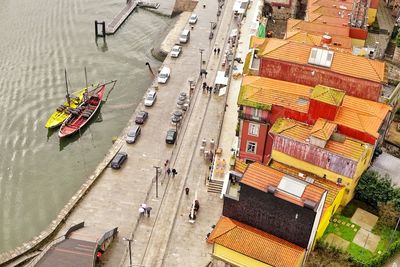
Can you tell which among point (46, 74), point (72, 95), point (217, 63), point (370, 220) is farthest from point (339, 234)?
point (46, 74)

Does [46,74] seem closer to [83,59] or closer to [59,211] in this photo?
[83,59]

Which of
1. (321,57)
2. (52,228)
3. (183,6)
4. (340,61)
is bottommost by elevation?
(52,228)

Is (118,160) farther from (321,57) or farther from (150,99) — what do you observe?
(321,57)

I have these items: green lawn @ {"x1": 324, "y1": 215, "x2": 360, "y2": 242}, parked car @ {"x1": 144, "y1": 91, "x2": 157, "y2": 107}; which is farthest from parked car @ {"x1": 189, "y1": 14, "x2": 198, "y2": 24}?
green lawn @ {"x1": 324, "y1": 215, "x2": 360, "y2": 242}

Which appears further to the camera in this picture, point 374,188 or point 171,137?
point 171,137

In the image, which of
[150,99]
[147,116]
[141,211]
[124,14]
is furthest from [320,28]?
[124,14]

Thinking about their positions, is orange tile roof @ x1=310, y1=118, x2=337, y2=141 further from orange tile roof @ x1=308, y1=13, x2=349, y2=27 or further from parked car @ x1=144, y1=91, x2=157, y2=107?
orange tile roof @ x1=308, y1=13, x2=349, y2=27

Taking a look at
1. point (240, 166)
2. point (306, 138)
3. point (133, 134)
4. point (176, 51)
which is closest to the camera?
point (306, 138)

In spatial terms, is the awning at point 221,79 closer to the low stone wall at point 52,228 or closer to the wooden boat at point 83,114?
the wooden boat at point 83,114
